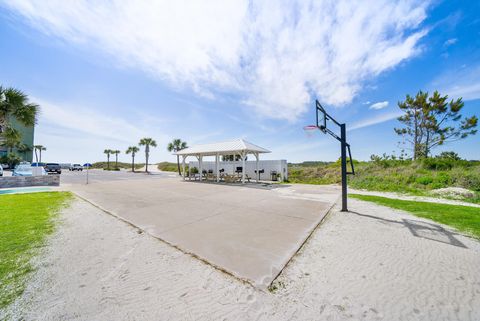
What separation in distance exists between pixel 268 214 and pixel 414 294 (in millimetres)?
3794

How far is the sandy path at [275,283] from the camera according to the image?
6.22ft

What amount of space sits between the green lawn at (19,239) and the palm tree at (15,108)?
269 inches

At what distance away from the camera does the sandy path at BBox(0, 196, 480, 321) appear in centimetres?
189

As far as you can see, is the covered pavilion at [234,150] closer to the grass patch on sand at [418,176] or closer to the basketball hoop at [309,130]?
the basketball hoop at [309,130]

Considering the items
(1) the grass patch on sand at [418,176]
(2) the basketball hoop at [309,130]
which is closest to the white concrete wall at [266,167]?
(1) the grass patch on sand at [418,176]

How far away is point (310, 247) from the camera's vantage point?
351 centimetres

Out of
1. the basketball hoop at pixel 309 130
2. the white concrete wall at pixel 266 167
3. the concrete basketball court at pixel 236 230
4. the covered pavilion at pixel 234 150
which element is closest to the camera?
the concrete basketball court at pixel 236 230

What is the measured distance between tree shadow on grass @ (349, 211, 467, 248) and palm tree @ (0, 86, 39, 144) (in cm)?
1760

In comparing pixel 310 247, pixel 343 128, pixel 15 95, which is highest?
pixel 15 95

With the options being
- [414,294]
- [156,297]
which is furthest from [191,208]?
[414,294]

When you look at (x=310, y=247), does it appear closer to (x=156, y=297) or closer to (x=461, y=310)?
(x=461, y=310)

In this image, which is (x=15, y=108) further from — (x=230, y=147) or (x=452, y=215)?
(x=452, y=215)

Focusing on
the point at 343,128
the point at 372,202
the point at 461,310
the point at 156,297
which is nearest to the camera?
the point at 461,310

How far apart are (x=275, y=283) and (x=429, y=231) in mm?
4513
